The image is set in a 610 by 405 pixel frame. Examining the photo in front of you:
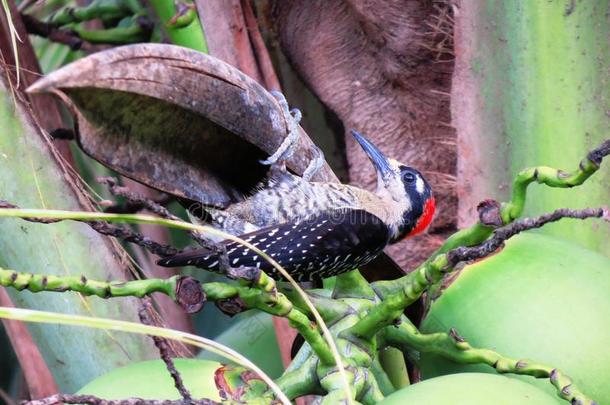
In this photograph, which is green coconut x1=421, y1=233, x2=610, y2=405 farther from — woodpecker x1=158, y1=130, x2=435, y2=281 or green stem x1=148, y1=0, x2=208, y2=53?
green stem x1=148, y1=0, x2=208, y2=53

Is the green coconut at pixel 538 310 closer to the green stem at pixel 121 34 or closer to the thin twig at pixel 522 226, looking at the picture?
the thin twig at pixel 522 226

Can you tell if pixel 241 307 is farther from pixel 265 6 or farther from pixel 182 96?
pixel 265 6

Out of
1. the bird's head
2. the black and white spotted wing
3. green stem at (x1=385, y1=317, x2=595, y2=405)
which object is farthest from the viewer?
the bird's head

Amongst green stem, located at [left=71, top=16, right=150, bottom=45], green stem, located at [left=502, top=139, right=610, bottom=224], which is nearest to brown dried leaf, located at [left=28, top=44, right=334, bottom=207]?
green stem, located at [left=502, top=139, right=610, bottom=224]

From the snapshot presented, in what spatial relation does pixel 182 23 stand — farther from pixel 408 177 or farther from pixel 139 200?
pixel 139 200

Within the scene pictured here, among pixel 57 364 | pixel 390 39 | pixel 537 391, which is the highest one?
pixel 390 39

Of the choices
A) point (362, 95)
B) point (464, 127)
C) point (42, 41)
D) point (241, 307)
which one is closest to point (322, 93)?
point (362, 95)
